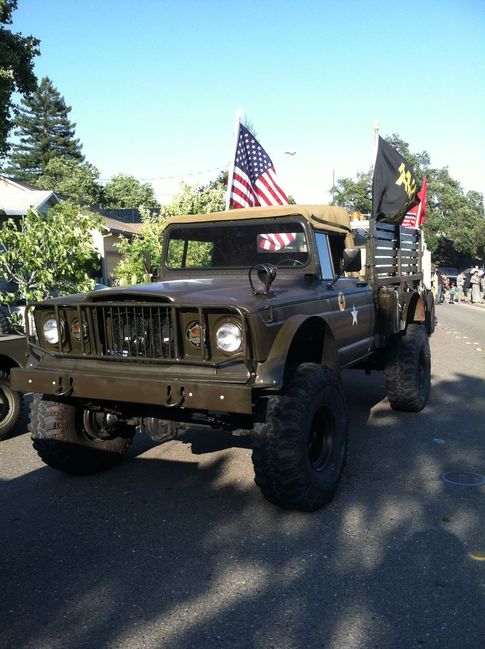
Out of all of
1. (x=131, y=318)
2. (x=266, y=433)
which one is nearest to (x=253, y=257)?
(x=131, y=318)

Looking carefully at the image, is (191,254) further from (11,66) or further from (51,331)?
(11,66)

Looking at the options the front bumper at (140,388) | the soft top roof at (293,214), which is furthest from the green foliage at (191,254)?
the front bumper at (140,388)

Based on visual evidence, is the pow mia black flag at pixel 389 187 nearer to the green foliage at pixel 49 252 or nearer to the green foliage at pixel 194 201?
the green foliage at pixel 49 252

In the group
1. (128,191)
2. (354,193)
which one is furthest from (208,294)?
(128,191)

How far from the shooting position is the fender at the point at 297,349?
3.56 meters

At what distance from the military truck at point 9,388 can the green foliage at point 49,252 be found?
8.91 feet

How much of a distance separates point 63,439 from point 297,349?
5.86 feet

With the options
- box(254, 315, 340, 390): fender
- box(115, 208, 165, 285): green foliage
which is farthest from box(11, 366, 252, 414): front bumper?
box(115, 208, 165, 285): green foliage

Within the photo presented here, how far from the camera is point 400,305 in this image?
6.41 m

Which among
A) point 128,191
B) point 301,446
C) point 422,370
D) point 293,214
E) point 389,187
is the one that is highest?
point 128,191

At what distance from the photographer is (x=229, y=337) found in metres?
3.69

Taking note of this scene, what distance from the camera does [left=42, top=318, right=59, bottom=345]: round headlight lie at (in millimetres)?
4301

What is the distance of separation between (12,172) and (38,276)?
61.9 m

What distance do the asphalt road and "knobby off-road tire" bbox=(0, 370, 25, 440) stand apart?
497mm
